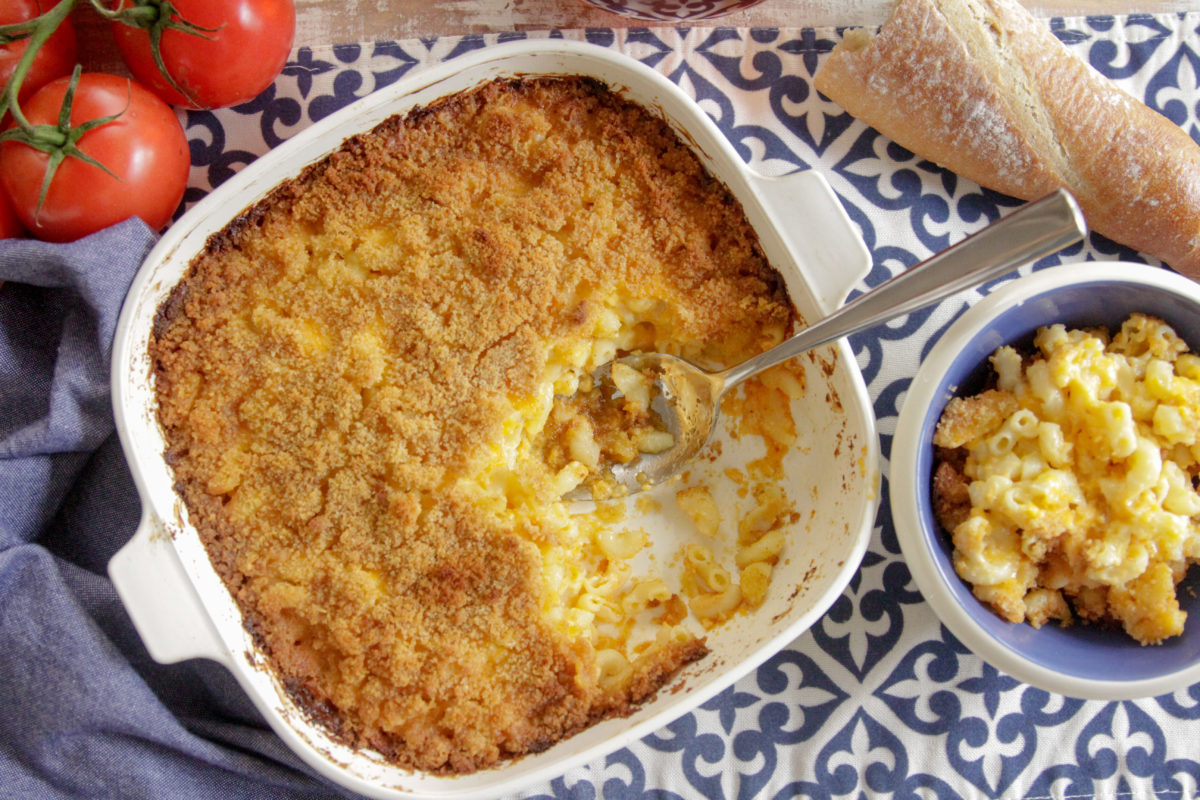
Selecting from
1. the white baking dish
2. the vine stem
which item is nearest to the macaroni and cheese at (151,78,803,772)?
the white baking dish

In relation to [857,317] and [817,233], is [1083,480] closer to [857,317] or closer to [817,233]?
[857,317]

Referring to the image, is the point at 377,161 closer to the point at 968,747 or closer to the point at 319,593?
the point at 319,593

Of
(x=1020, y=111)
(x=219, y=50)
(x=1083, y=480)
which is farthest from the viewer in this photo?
(x=1020, y=111)

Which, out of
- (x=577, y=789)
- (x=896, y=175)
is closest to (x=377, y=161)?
(x=896, y=175)

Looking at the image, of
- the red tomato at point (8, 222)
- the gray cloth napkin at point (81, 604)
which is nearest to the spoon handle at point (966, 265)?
the gray cloth napkin at point (81, 604)

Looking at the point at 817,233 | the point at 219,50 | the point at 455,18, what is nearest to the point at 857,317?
the point at 817,233

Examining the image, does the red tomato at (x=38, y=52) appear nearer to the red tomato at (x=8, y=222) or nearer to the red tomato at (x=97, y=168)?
the red tomato at (x=97, y=168)

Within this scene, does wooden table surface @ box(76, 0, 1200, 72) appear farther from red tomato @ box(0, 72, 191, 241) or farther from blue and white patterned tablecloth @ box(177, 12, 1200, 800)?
red tomato @ box(0, 72, 191, 241)
